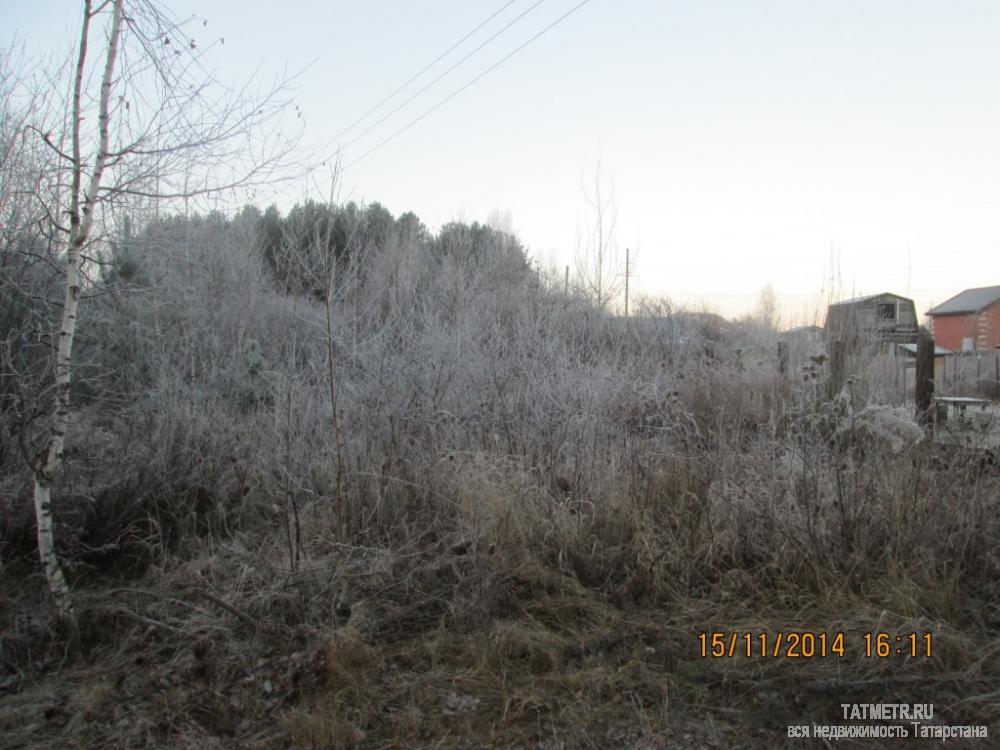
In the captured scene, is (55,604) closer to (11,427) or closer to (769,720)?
(11,427)

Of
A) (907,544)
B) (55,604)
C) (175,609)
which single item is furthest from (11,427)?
(907,544)

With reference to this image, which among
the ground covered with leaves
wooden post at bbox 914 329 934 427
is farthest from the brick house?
the ground covered with leaves

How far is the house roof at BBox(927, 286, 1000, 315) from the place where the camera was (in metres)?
33.6

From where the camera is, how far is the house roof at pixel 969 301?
1321 inches

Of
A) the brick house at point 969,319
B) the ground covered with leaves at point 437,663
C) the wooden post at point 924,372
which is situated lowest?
the ground covered with leaves at point 437,663

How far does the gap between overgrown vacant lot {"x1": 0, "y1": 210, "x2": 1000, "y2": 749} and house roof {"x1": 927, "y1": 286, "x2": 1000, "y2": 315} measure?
37.3 metres

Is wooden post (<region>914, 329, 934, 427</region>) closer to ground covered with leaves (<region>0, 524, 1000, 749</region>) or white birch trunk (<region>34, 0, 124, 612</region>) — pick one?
ground covered with leaves (<region>0, 524, 1000, 749</region>)

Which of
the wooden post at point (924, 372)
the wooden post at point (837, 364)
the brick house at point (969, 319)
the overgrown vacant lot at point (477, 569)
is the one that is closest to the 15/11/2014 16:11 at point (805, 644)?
the overgrown vacant lot at point (477, 569)

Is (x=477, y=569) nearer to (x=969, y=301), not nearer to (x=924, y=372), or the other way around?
(x=924, y=372)

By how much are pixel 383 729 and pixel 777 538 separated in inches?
83.0

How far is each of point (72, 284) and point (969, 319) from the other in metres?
41.8

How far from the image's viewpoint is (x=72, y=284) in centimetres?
276

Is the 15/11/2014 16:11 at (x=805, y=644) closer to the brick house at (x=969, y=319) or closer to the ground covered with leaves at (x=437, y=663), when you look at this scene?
the ground covered with leaves at (x=437, y=663)

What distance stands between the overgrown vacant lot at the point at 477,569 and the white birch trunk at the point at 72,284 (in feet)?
0.48
